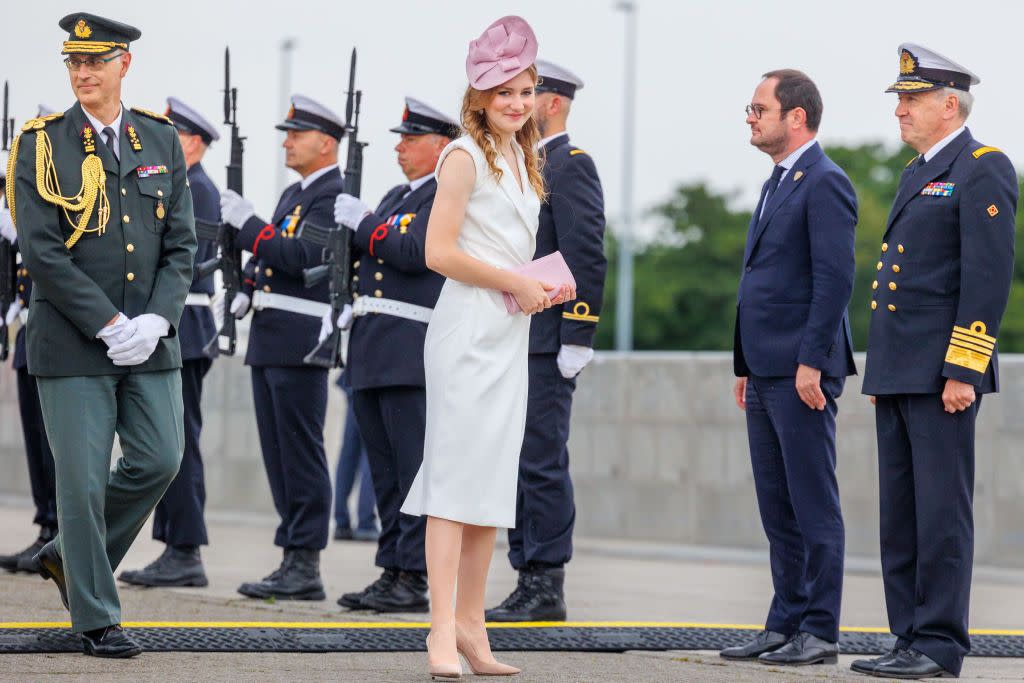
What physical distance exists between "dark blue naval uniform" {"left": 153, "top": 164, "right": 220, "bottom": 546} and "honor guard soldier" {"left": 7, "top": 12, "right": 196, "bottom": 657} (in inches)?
77.0

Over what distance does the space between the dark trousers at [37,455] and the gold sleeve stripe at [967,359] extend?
14.9 feet

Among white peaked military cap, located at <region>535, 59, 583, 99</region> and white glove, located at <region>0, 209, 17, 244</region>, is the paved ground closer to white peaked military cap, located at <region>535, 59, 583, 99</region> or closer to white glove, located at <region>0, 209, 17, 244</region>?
white glove, located at <region>0, 209, 17, 244</region>

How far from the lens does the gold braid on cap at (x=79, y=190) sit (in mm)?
5805

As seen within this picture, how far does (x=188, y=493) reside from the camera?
26.4ft

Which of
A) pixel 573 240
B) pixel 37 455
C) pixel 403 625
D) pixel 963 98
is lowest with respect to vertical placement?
pixel 403 625

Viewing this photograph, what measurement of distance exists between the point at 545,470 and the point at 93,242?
211 cm

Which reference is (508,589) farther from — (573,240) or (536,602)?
(573,240)

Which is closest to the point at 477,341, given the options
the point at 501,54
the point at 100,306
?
the point at 501,54

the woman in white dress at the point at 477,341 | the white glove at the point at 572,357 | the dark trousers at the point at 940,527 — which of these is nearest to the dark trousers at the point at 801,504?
the dark trousers at the point at 940,527

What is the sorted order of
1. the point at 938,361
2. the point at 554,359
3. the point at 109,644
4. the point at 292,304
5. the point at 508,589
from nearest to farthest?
the point at 109,644, the point at 938,361, the point at 554,359, the point at 292,304, the point at 508,589

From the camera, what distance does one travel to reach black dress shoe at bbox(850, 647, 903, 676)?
5820mm

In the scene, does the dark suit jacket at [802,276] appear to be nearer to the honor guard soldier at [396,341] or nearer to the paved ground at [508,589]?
the paved ground at [508,589]

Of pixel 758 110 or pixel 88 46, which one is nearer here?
pixel 88 46

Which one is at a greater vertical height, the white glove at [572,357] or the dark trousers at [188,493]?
the white glove at [572,357]
